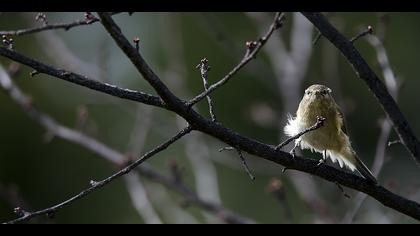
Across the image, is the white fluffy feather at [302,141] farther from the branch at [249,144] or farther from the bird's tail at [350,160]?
the branch at [249,144]

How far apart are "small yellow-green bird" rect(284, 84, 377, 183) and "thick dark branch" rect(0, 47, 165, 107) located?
1.44 m

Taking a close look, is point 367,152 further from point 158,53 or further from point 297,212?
point 158,53

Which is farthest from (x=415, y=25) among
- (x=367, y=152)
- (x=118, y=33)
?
(x=118, y=33)

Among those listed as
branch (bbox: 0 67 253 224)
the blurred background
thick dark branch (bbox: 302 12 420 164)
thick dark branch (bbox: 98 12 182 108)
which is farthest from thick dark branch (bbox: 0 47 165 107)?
the blurred background

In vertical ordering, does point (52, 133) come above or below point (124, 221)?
below

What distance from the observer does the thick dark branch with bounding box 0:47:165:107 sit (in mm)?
2945

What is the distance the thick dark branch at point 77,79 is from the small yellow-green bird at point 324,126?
144 centimetres

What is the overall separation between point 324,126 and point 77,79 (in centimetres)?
178

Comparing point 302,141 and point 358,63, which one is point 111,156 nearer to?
point 302,141

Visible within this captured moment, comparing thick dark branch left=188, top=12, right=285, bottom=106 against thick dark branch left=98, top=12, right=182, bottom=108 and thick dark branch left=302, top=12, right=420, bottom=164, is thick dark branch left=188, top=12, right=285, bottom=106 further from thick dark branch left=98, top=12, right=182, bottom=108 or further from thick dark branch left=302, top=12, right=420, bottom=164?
thick dark branch left=302, top=12, right=420, bottom=164

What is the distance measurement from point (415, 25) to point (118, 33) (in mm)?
12162

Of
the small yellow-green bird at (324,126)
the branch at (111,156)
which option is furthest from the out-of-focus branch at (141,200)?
the small yellow-green bird at (324,126)
